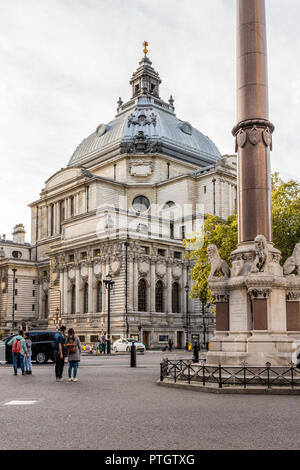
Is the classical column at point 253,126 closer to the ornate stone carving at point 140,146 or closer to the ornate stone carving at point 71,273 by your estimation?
the ornate stone carving at point 71,273

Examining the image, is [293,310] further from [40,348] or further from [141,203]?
[141,203]

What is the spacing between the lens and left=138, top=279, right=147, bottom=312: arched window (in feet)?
215

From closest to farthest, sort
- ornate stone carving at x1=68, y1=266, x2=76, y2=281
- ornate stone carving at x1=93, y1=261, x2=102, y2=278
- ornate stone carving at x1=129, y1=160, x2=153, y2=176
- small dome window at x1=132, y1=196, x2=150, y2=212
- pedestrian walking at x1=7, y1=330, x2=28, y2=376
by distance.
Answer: pedestrian walking at x1=7, y1=330, x2=28, y2=376, ornate stone carving at x1=93, y1=261, x2=102, y2=278, ornate stone carving at x1=68, y1=266, x2=76, y2=281, ornate stone carving at x1=129, y1=160, x2=153, y2=176, small dome window at x1=132, y1=196, x2=150, y2=212

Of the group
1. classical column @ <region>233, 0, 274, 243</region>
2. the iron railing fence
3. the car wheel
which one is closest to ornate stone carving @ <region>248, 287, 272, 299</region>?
classical column @ <region>233, 0, 274, 243</region>

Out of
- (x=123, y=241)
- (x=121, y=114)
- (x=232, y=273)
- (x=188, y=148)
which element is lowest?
(x=232, y=273)

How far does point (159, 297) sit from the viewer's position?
68250 mm

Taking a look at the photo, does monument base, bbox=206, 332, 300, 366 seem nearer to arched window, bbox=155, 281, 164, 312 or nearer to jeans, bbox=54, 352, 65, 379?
jeans, bbox=54, 352, 65, 379

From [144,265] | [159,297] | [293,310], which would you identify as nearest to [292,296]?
[293,310]

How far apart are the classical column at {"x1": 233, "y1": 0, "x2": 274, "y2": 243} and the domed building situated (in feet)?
117

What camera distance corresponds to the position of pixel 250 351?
54.0ft

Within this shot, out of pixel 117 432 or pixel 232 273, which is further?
pixel 232 273
